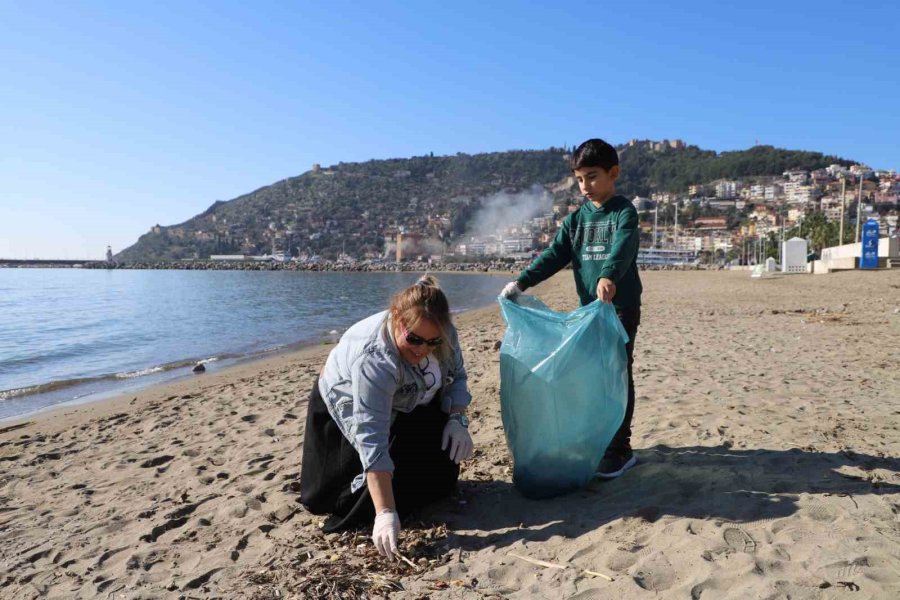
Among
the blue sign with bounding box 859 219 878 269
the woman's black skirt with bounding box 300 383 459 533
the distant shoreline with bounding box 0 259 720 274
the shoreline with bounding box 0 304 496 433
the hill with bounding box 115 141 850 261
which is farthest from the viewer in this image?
the hill with bounding box 115 141 850 261

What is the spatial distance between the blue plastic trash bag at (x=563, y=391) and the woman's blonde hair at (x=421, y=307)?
0.53 m

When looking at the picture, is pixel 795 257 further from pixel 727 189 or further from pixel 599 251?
pixel 727 189

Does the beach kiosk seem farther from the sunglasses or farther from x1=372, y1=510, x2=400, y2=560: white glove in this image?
x1=372, y1=510, x2=400, y2=560: white glove

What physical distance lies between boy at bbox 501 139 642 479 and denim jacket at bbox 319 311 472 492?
765mm

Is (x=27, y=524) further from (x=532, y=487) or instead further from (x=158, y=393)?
(x=158, y=393)

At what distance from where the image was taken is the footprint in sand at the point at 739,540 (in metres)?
2.10

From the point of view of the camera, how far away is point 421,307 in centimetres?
224

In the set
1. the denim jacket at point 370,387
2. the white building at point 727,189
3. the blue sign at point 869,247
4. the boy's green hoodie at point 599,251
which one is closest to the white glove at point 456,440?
the denim jacket at point 370,387

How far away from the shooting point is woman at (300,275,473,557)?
89.4 inches

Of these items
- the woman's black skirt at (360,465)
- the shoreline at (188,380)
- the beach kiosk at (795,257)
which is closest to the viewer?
the woman's black skirt at (360,465)

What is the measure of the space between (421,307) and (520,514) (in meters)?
1.07

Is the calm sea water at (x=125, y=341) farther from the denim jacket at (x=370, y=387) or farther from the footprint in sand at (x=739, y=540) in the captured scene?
the footprint in sand at (x=739, y=540)

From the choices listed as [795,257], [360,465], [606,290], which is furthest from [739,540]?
[795,257]

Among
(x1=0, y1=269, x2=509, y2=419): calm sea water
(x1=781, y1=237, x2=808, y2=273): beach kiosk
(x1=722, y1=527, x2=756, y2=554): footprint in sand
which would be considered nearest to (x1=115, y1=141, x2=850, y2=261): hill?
(x1=781, y1=237, x2=808, y2=273): beach kiosk
